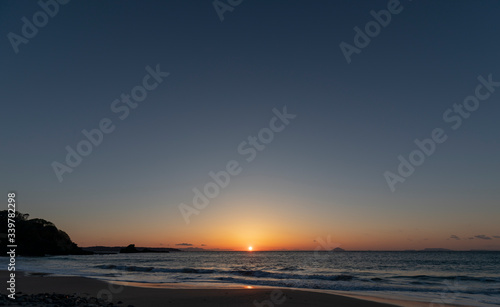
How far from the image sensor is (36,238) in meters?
94.4

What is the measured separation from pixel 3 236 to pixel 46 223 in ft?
43.7

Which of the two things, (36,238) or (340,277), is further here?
(36,238)

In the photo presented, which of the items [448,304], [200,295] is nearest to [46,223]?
[200,295]

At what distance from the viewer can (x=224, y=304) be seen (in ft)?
47.2

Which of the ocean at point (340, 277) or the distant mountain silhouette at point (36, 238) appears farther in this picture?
the distant mountain silhouette at point (36, 238)

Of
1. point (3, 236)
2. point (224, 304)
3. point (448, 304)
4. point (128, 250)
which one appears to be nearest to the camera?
point (224, 304)

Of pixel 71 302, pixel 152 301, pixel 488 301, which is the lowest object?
pixel 488 301

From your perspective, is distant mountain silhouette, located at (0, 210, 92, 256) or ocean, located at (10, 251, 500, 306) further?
distant mountain silhouette, located at (0, 210, 92, 256)

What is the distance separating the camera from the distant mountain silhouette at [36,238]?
91.3m

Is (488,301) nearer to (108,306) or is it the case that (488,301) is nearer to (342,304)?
(342,304)

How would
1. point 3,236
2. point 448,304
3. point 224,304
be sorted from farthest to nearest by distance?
point 3,236, point 448,304, point 224,304

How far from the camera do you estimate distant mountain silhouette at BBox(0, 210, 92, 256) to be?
300 feet

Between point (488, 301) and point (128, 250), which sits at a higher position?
point (488, 301)

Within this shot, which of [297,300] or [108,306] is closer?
[108,306]
